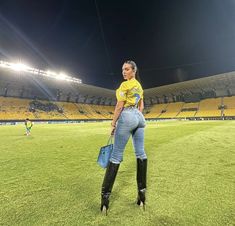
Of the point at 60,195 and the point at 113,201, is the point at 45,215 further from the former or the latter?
the point at 113,201

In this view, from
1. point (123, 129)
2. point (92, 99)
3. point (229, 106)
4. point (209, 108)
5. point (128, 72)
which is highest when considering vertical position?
point (92, 99)

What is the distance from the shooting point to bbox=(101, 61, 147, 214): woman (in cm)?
265

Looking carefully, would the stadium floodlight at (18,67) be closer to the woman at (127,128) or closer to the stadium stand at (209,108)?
the woman at (127,128)

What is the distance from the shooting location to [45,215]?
230cm

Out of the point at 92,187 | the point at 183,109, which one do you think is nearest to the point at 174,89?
Result: the point at 183,109

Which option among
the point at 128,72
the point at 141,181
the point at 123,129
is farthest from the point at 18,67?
the point at 141,181

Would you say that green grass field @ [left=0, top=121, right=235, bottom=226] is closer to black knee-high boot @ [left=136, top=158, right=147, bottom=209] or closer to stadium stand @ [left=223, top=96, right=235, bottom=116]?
black knee-high boot @ [left=136, top=158, right=147, bottom=209]

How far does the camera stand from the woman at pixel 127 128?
8.70 ft

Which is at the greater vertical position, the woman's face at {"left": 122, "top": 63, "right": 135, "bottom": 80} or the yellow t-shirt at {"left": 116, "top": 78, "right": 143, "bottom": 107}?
the woman's face at {"left": 122, "top": 63, "right": 135, "bottom": 80}

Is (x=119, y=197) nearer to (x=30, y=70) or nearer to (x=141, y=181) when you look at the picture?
(x=141, y=181)

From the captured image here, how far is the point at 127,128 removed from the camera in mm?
2674

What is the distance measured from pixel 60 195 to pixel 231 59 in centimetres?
5186

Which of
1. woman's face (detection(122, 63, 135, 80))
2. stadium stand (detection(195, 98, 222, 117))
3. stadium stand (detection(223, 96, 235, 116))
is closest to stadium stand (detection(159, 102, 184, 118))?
stadium stand (detection(195, 98, 222, 117))

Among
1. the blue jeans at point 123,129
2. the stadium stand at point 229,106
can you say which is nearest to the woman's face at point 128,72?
the blue jeans at point 123,129
